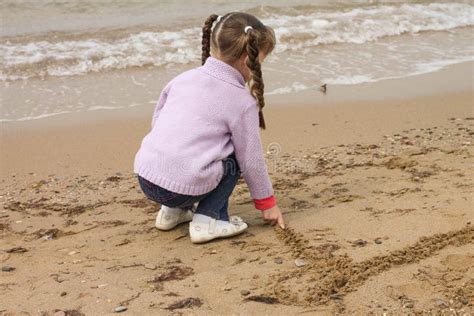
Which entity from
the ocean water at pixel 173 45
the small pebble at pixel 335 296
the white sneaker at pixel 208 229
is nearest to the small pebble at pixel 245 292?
the small pebble at pixel 335 296

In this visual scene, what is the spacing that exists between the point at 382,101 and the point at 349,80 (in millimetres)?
785

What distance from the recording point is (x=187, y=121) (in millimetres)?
3055

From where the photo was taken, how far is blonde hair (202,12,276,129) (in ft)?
9.84

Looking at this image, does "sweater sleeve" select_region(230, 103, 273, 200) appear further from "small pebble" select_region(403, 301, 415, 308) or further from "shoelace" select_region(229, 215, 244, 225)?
"small pebble" select_region(403, 301, 415, 308)

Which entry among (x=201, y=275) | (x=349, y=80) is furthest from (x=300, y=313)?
(x=349, y=80)

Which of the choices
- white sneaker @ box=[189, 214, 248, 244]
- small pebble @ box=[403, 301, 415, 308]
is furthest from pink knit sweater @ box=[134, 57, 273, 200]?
small pebble @ box=[403, 301, 415, 308]

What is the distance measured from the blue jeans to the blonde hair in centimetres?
33

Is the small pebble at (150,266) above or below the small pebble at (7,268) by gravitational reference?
above

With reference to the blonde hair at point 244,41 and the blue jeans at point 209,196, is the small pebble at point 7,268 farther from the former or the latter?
the blonde hair at point 244,41

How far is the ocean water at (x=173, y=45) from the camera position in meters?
6.45

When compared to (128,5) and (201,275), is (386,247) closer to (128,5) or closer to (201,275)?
(201,275)

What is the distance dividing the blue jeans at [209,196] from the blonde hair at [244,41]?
329 millimetres

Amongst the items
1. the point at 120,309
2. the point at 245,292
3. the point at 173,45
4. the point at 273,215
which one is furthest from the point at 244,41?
the point at 173,45

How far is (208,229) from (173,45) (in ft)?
16.7
